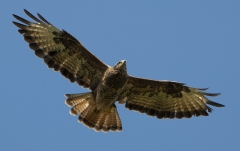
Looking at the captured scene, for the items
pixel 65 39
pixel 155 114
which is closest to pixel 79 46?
pixel 65 39

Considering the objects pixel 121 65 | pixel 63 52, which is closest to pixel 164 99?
pixel 121 65

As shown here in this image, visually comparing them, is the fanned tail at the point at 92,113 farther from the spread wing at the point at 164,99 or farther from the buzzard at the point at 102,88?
the spread wing at the point at 164,99

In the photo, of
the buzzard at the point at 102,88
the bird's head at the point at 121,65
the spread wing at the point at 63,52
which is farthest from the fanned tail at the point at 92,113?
the bird's head at the point at 121,65

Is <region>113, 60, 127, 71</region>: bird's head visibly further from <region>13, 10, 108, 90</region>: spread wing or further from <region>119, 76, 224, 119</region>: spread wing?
<region>119, 76, 224, 119</region>: spread wing

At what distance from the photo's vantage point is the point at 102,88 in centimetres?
1697

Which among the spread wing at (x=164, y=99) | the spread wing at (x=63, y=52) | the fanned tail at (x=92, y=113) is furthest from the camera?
the spread wing at (x=164, y=99)

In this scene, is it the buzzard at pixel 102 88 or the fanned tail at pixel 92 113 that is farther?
the fanned tail at pixel 92 113

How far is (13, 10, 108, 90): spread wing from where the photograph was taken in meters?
16.9

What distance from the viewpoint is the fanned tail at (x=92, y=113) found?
1752 cm

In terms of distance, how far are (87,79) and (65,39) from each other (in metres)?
1.28

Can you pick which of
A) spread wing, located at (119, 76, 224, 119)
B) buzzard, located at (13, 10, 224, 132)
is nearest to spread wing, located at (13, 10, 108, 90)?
buzzard, located at (13, 10, 224, 132)

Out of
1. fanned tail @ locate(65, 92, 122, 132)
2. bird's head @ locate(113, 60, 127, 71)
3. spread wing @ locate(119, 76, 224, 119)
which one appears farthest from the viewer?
spread wing @ locate(119, 76, 224, 119)

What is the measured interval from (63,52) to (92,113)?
6.17ft

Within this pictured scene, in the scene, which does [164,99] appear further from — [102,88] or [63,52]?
[63,52]
